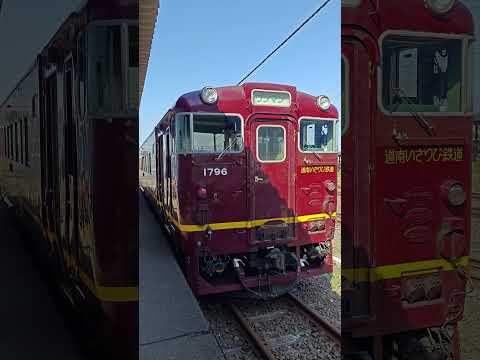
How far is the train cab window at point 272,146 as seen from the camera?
4684 millimetres

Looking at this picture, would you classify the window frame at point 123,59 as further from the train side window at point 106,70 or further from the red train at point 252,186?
the red train at point 252,186

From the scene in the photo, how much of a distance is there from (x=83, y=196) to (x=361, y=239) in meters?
0.98

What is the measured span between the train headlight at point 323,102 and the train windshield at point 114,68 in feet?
12.9

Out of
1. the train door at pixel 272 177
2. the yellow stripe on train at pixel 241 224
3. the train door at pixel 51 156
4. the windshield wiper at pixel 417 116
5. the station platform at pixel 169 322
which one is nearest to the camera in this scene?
the train door at pixel 51 156

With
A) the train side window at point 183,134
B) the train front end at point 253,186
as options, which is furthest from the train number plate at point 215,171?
the train side window at point 183,134

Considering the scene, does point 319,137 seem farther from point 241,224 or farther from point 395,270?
point 395,270

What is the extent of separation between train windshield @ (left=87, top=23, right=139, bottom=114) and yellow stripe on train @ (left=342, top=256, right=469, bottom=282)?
941mm

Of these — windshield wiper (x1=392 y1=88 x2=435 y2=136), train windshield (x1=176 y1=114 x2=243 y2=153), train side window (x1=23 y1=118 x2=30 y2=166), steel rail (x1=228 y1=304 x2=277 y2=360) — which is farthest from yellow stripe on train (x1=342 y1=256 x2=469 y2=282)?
train windshield (x1=176 y1=114 x2=243 y2=153)

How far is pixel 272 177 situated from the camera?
4738 millimetres

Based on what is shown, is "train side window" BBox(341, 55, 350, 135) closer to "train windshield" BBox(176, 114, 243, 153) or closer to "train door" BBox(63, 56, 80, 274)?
"train door" BBox(63, 56, 80, 274)

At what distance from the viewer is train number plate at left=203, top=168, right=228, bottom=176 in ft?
14.6

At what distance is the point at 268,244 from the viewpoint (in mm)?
4633

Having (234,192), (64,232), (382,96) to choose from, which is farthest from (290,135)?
(64,232)

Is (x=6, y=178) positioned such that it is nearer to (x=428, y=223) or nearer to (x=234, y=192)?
(x=428, y=223)
